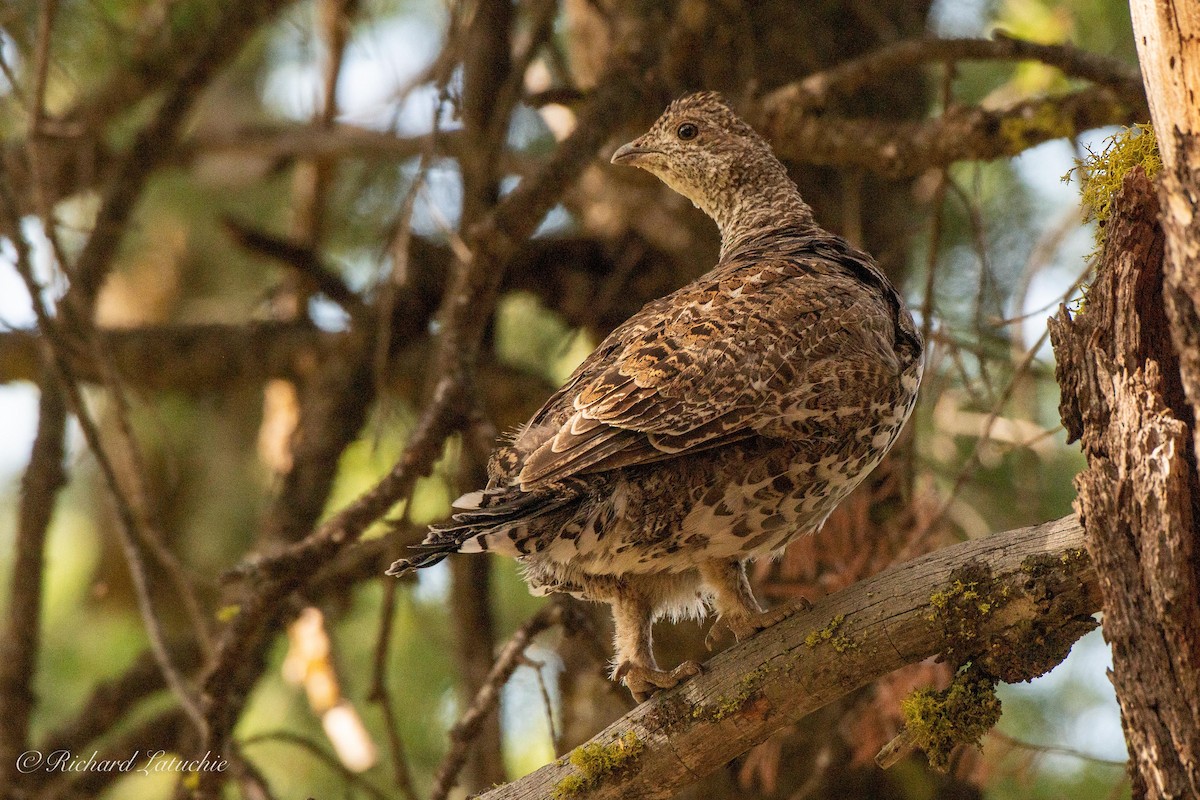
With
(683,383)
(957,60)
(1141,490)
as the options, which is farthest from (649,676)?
(957,60)

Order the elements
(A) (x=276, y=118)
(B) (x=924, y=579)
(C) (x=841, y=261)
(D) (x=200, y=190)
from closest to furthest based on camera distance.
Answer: (B) (x=924, y=579) → (C) (x=841, y=261) → (D) (x=200, y=190) → (A) (x=276, y=118)

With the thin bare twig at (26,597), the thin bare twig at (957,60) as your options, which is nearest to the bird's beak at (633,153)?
the thin bare twig at (957,60)

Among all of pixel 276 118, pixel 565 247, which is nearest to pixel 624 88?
pixel 565 247

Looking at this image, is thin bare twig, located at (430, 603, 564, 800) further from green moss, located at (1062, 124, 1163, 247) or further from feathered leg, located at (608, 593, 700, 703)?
green moss, located at (1062, 124, 1163, 247)

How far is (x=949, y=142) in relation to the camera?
4.70m

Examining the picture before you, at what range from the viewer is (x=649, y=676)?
322cm

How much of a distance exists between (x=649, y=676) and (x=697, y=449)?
64 cm

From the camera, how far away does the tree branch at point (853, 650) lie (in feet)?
8.70

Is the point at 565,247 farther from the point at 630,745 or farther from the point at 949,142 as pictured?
the point at 630,745

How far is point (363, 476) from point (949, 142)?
4.94 metres

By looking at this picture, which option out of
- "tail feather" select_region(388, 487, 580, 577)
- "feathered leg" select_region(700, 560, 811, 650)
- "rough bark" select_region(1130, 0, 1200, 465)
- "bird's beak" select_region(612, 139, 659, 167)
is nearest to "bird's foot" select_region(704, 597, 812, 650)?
"feathered leg" select_region(700, 560, 811, 650)

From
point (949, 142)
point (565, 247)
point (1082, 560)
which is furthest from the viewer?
point (565, 247)
